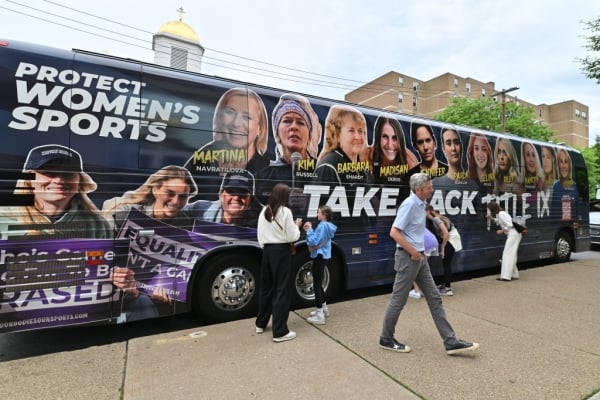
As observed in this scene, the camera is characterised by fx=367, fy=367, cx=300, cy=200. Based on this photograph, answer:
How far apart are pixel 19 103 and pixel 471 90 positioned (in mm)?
75094

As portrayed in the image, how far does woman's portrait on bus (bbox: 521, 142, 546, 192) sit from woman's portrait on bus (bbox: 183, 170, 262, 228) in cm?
708

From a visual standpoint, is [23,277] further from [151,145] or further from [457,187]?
[457,187]

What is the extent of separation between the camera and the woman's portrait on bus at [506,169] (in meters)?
8.08

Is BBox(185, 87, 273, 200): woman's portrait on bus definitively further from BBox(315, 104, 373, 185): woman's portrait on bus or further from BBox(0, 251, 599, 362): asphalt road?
BBox(0, 251, 599, 362): asphalt road

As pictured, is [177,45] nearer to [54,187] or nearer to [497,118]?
[497,118]

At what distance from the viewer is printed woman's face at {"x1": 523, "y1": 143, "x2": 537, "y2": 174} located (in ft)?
28.8

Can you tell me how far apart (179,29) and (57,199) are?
31.2 meters

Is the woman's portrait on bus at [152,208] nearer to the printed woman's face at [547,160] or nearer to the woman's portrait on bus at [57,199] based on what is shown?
the woman's portrait on bus at [57,199]

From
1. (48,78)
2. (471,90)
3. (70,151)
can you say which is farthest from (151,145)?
(471,90)

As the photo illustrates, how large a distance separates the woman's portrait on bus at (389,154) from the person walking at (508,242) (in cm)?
254

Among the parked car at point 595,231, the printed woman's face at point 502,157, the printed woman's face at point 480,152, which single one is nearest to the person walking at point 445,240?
the printed woman's face at point 480,152

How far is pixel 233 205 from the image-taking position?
465 centimetres

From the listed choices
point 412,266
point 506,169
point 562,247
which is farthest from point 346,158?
point 562,247

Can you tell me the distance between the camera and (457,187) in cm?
725
